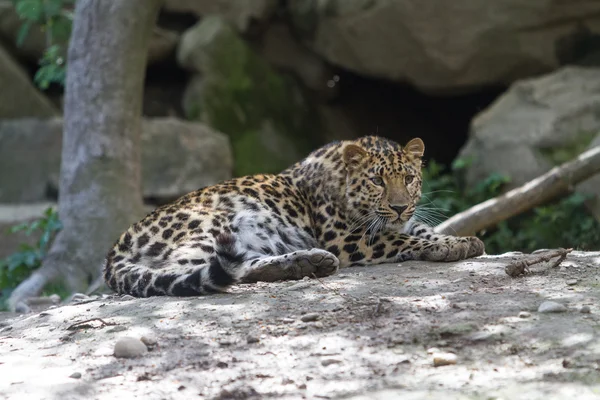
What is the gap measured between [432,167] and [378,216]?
5.16 meters

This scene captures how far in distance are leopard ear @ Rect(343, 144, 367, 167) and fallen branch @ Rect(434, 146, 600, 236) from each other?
2190 millimetres

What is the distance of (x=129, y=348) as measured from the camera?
412 cm

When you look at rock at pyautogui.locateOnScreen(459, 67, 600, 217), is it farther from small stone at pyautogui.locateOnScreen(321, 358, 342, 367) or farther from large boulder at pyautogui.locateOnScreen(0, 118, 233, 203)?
small stone at pyautogui.locateOnScreen(321, 358, 342, 367)

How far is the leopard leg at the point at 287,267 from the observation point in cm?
556

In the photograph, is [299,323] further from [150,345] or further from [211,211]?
[211,211]

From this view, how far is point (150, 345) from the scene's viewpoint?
13.9ft

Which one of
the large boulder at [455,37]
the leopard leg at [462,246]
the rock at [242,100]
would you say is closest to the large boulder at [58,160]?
the rock at [242,100]

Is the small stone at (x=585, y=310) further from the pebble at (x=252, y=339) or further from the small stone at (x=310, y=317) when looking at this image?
the pebble at (x=252, y=339)

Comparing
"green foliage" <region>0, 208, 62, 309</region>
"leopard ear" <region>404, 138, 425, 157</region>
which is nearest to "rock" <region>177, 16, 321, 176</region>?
"green foliage" <region>0, 208, 62, 309</region>

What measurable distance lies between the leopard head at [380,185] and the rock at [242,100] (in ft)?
20.5

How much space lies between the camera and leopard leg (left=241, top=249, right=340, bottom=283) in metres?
5.56

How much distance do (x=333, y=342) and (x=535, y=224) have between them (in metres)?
6.89

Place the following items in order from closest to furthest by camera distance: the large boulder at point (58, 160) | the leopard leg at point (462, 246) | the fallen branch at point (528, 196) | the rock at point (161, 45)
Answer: the leopard leg at point (462, 246) → the fallen branch at point (528, 196) → the large boulder at point (58, 160) → the rock at point (161, 45)

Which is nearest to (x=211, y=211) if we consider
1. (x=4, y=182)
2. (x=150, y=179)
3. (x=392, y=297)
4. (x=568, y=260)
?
(x=392, y=297)
